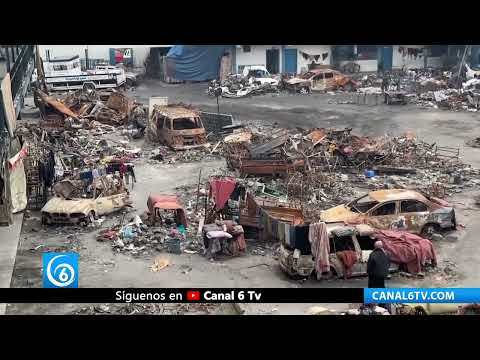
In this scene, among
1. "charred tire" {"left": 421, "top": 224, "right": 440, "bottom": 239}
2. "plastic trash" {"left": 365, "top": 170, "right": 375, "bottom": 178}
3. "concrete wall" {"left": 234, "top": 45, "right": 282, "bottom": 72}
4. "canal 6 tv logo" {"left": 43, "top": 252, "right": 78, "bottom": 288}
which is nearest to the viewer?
"canal 6 tv logo" {"left": 43, "top": 252, "right": 78, "bottom": 288}

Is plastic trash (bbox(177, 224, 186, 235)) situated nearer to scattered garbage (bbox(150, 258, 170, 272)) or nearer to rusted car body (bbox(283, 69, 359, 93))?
scattered garbage (bbox(150, 258, 170, 272))

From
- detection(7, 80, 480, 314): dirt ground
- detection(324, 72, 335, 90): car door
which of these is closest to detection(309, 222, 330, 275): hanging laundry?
detection(7, 80, 480, 314): dirt ground

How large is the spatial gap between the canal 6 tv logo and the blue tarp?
7.28 meters

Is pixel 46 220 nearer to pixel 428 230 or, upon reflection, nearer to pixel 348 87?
pixel 428 230

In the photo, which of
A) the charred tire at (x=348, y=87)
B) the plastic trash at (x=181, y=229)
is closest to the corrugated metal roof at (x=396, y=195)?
the plastic trash at (x=181, y=229)

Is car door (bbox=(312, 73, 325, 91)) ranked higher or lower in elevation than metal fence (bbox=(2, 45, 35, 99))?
lower

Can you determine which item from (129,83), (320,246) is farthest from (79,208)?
(129,83)

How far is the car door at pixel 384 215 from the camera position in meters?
11.4

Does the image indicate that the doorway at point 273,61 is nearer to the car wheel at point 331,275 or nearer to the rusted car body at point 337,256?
the rusted car body at point 337,256

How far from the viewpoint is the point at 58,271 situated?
8.29m

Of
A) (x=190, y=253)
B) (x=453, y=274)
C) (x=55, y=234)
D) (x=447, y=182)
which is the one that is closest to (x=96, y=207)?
(x=55, y=234)

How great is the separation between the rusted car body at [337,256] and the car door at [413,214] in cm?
142

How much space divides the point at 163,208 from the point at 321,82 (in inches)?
477

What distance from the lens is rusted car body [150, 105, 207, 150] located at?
1750 cm
